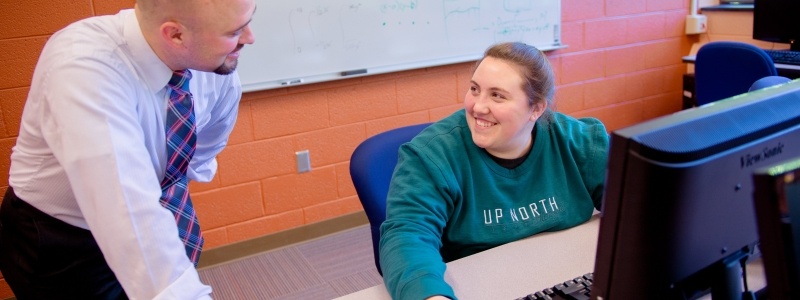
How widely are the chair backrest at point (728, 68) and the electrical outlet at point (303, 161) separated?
6.23 ft

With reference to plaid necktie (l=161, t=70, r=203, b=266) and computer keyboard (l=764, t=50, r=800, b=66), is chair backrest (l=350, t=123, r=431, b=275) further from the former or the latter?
computer keyboard (l=764, t=50, r=800, b=66)

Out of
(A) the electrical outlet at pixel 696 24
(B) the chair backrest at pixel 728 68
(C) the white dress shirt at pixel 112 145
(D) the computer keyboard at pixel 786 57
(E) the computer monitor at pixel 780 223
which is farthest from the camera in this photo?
(A) the electrical outlet at pixel 696 24

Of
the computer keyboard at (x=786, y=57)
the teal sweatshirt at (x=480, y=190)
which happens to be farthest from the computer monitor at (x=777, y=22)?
the teal sweatshirt at (x=480, y=190)

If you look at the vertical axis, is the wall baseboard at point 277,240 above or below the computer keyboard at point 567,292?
below

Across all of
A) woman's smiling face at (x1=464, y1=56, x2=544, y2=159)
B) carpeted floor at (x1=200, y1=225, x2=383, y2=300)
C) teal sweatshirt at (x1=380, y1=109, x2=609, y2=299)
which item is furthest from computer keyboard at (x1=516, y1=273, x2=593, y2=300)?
carpeted floor at (x1=200, y1=225, x2=383, y2=300)

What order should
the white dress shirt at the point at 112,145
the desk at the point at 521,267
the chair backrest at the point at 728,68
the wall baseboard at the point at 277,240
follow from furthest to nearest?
the wall baseboard at the point at 277,240, the chair backrest at the point at 728,68, the desk at the point at 521,267, the white dress shirt at the point at 112,145

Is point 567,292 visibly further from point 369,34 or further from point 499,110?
point 369,34

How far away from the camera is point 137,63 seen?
121cm

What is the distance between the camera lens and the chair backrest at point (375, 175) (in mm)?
1461

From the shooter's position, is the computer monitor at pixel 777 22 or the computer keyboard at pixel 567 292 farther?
the computer monitor at pixel 777 22

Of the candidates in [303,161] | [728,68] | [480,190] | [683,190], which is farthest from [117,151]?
[728,68]

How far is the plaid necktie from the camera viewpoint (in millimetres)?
1325

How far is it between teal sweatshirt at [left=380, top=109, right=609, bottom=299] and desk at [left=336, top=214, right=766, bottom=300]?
4 centimetres

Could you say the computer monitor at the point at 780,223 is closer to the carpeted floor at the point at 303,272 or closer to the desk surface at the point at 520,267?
the desk surface at the point at 520,267
